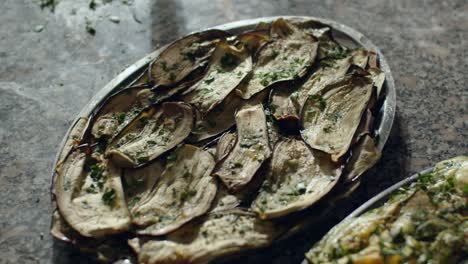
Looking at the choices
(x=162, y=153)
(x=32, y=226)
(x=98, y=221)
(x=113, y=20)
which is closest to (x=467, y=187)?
(x=162, y=153)

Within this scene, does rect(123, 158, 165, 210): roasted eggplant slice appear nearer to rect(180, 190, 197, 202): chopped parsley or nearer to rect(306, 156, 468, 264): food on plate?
rect(180, 190, 197, 202): chopped parsley

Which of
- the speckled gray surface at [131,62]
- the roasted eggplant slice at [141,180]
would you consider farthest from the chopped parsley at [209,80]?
the speckled gray surface at [131,62]

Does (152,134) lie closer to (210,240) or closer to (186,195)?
(186,195)

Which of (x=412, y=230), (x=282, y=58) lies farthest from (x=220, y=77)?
(x=412, y=230)

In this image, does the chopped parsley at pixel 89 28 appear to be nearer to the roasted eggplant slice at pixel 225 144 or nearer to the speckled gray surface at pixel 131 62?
the speckled gray surface at pixel 131 62

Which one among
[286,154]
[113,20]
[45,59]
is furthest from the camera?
[113,20]

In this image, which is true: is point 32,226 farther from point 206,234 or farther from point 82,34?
point 82,34

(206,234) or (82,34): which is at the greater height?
(82,34)
